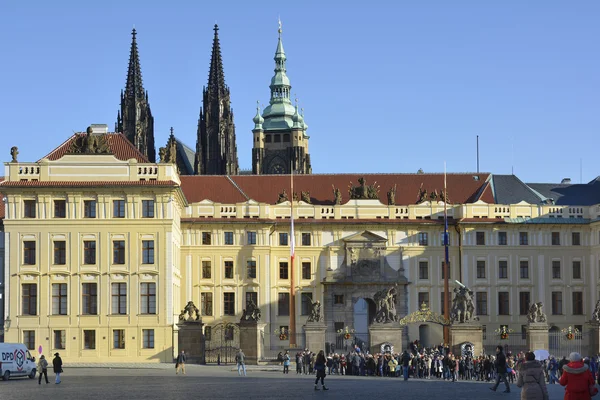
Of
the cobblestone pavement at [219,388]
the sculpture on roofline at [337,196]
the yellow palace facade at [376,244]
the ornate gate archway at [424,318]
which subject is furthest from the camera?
the sculpture on roofline at [337,196]

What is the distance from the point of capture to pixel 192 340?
63438mm

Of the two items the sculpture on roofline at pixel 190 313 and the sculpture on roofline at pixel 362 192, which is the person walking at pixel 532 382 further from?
the sculpture on roofline at pixel 362 192

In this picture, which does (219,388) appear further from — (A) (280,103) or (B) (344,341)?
(A) (280,103)

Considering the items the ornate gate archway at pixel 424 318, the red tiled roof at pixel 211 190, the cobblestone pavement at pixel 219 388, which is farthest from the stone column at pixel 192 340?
the red tiled roof at pixel 211 190

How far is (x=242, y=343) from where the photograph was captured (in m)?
64.1

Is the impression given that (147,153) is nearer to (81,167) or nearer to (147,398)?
(81,167)

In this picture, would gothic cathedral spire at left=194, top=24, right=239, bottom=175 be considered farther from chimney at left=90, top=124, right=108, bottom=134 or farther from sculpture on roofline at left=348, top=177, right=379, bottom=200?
chimney at left=90, top=124, right=108, bottom=134

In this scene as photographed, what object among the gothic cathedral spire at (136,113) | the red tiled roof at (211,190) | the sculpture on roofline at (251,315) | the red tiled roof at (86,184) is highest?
the gothic cathedral spire at (136,113)

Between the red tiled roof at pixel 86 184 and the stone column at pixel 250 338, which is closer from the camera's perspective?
the stone column at pixel 250 338

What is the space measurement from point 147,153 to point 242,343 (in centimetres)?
5700

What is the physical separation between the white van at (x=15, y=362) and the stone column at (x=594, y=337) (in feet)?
96.6

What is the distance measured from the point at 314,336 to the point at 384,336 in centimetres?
353

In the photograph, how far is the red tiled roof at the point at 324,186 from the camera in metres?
86.7

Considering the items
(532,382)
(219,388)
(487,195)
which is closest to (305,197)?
(487,195)
